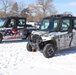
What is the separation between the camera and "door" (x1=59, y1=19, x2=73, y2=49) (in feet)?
34.0

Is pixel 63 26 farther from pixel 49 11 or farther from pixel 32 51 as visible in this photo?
pixel 49 11

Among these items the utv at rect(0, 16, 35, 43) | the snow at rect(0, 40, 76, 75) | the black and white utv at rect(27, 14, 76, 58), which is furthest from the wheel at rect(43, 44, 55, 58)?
the utv at rect(0, 16, 35, 43)

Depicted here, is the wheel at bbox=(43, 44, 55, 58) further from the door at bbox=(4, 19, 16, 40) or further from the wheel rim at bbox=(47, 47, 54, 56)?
the door at bbox=(4, 19, 16, 40)

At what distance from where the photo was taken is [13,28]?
15.1 m

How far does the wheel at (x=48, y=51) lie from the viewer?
9.72m

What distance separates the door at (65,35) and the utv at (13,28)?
16.8ft

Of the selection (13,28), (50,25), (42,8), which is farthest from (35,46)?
(42,8)

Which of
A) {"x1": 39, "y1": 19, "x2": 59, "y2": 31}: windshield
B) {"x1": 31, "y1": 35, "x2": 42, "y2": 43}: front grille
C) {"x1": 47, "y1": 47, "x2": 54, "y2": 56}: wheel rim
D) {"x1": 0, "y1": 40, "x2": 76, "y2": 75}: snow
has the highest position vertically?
{"x1": 39, "y1": 19, "x2": 59, "y2": 31}: windshield

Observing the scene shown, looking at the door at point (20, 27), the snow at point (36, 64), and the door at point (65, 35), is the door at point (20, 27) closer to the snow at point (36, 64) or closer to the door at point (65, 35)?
the snow at point (36, 64)

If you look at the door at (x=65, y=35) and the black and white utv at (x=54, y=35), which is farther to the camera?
the door at (x=65, y=35)

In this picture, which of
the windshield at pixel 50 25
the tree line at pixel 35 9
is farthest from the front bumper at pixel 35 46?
the tree line at pixel 35 9

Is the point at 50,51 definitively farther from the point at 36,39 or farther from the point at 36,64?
the point at 36,64

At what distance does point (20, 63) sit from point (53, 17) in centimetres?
330

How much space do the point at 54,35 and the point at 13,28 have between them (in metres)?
5.61
